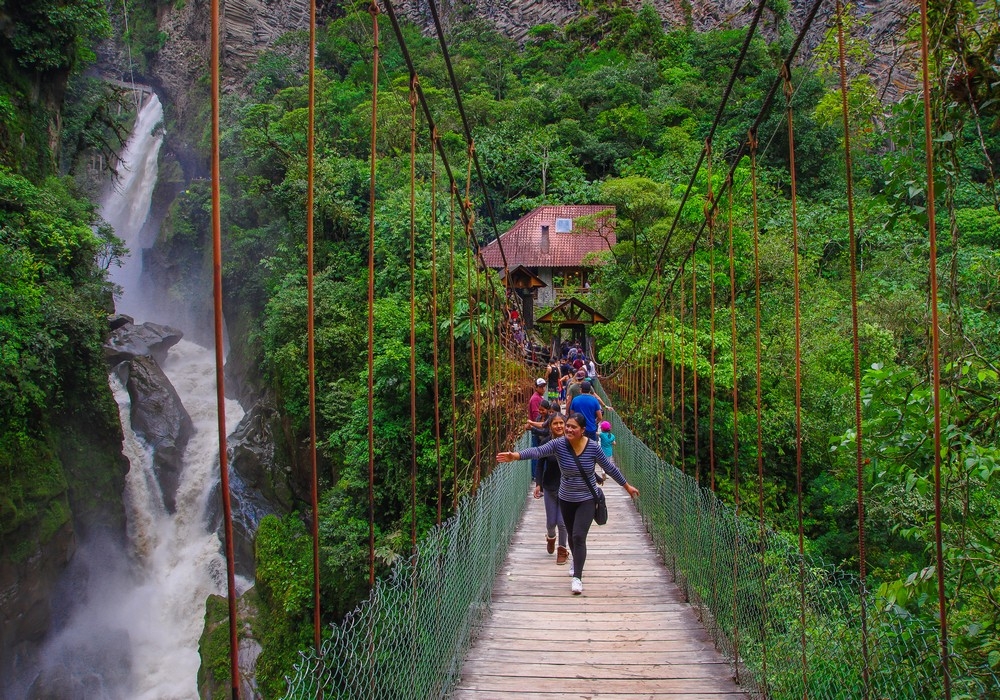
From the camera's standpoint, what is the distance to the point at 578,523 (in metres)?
2.70

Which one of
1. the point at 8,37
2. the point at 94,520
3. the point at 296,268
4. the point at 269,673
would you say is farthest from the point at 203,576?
the point at 8,37

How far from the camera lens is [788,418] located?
679cm

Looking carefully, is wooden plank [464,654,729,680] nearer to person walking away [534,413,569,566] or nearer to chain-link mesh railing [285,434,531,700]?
chain-link mesh railing [285,434,531,700]

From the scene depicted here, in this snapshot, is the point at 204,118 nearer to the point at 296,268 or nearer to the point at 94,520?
the point at 296,268

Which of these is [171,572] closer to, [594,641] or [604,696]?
[594,641]

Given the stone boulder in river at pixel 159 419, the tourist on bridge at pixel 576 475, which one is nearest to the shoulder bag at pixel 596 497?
the tourist on bridge at pixel 576 475

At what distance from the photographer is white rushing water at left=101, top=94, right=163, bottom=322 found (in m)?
16.8

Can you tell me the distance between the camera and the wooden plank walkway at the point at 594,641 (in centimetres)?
205

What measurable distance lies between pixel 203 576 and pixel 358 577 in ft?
14.1

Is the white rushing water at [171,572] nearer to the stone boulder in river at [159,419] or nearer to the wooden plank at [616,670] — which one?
the stone boulder in river at [159,419]

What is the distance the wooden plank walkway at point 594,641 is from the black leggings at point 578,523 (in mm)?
200

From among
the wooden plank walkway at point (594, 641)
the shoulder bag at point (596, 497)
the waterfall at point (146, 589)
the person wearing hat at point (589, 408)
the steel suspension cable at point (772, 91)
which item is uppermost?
the steel suspension cable at point (772, 91)

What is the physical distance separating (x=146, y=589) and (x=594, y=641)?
9228 mm

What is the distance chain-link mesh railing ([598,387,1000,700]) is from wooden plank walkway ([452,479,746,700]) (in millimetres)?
111
